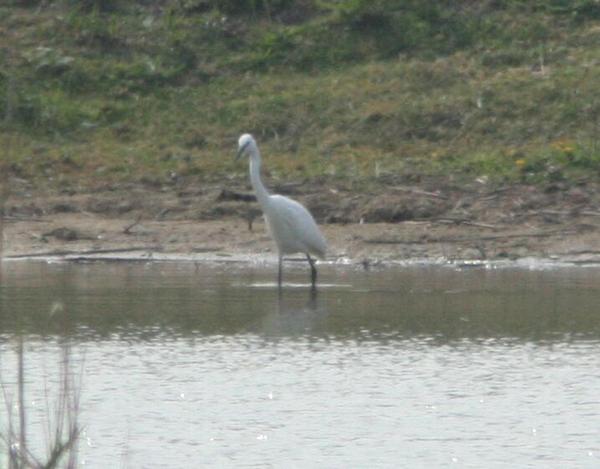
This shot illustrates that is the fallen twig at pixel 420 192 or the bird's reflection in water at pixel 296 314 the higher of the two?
the fallen twig at pixel 420 192

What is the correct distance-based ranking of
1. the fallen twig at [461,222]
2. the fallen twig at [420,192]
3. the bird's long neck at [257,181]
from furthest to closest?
the fallen twig at [420,192] → the fallen twig at [461,222] → the bird's long neck at [257,181]

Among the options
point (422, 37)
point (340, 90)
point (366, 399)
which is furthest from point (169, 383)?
point (422, 37)

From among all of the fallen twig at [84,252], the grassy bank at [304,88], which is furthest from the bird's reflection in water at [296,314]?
the grassy bank at [304,88]

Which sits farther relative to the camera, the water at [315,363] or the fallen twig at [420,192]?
the fallen twig at [420,192]

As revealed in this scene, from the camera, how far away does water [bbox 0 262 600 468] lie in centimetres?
769

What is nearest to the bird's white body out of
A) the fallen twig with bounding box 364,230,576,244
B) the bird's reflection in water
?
the bird's reflection in water

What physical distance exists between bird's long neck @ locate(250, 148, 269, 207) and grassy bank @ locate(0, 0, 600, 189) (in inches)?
73.9

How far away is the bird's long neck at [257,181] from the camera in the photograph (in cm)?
1259

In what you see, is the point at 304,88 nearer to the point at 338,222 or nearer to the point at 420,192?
the point at 420,192

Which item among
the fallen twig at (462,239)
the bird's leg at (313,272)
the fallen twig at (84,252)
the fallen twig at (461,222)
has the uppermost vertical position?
the fallen twig at (461,222)

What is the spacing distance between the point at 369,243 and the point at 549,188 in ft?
5.63

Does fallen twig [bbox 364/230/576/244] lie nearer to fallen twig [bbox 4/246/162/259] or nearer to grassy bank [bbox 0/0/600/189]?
grassy bank [bbox 0/0/600/189]

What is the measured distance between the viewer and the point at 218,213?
554 inches

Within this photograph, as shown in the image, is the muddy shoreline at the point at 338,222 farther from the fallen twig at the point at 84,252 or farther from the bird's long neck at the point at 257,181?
the bird's long neck at the point at 257,181
